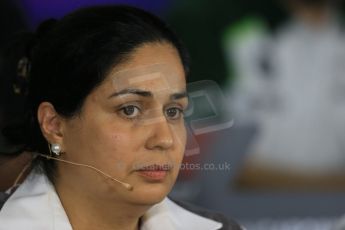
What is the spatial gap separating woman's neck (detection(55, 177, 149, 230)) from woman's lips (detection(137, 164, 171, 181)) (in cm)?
9

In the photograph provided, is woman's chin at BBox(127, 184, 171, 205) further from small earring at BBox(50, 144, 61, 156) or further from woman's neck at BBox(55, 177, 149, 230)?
small earring at BBox(50, 144, 61, 156)

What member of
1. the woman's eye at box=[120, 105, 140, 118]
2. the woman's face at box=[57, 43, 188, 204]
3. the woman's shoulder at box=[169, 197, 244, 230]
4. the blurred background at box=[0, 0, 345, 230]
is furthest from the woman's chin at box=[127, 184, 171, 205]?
the blurred background at box=[0, 0, 345, 230]

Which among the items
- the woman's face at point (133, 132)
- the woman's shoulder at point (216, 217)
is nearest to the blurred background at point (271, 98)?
the woman's shoulder at point (216, 217)

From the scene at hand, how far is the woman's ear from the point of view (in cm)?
137

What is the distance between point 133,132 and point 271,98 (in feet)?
4.66

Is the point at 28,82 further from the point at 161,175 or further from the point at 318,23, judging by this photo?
the point at 318,23

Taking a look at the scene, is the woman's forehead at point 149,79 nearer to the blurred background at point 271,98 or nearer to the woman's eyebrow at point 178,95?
the woman's eyebrow at point 178,95

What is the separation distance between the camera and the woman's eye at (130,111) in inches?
51.4

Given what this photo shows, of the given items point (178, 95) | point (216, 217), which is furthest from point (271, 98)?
point (178, 95)

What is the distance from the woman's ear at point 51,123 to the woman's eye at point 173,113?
0.63ft

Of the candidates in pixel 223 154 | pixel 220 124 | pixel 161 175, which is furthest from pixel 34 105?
pixel 223 154

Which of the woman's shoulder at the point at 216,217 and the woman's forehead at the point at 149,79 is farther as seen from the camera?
the woman's shoulder at the point at 216,217

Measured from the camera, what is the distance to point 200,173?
268 cm

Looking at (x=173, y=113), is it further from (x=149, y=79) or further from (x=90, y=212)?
(x=90, y=212)
